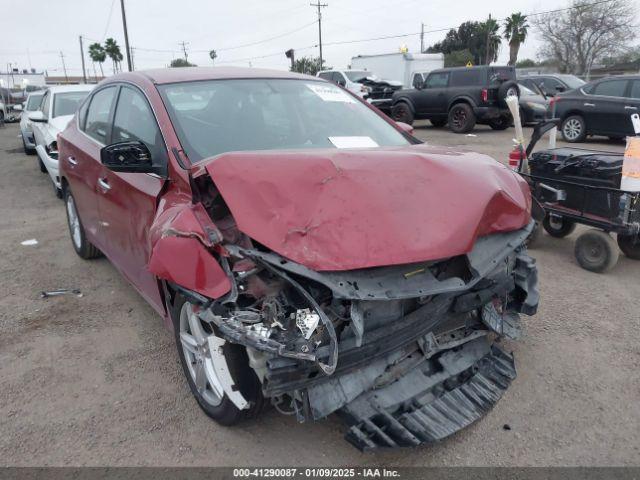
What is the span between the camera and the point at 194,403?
9.43 ft

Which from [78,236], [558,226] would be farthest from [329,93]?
[558,226]

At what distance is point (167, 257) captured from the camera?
7.89 ft

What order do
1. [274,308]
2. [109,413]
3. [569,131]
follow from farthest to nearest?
1. [569,131]
2. [109,413]
3. [274,308]

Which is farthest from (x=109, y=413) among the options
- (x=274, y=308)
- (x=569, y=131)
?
(x=569, y=131)

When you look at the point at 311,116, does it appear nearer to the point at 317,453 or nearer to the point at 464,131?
the point at 317,453

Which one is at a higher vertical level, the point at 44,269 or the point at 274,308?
the point at 274,308

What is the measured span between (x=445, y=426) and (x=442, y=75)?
14.6 m

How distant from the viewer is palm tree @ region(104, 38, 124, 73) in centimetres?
6419

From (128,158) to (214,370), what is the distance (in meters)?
1.31

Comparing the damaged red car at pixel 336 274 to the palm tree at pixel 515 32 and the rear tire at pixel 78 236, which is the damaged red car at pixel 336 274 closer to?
the rear tire at pixel 78 236

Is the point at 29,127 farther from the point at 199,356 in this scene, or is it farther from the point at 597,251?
the point at 597,251

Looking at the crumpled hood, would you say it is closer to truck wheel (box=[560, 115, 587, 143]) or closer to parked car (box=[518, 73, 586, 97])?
truck wheel (box=[560, 115, 587, 143])

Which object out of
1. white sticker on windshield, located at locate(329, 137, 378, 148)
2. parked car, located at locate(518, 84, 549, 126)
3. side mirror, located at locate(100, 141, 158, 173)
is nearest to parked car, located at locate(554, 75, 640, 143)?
parked car, located at locate(518, 84, 549, 126)

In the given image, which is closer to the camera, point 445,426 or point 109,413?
point 445,426
